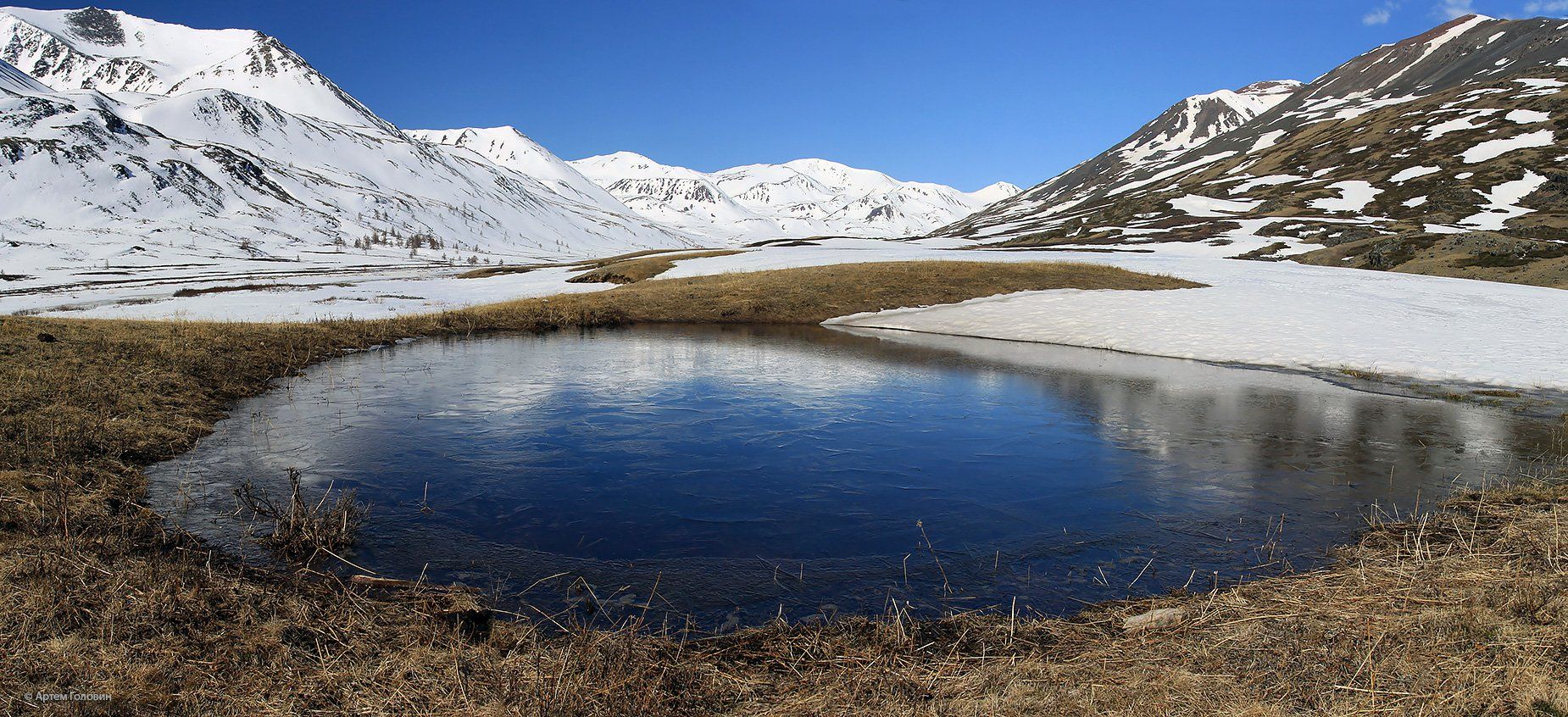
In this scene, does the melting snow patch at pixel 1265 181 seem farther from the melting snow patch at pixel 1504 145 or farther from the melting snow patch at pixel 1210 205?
the melting snow patch at pixel 1504 145

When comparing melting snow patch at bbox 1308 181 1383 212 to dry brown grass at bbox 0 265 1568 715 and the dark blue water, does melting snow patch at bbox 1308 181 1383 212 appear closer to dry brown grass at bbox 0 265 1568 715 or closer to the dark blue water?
the dark blue water

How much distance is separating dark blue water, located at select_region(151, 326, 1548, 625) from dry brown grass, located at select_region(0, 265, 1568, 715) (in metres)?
1.12

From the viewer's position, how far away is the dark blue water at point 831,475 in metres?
9.70

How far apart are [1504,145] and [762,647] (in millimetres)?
177607

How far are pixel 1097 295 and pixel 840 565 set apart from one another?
34.8 metres

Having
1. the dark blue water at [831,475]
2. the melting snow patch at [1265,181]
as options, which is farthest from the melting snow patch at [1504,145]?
the dark blue water at [831,475]

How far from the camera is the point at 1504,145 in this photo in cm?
13150

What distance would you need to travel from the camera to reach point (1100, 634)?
24.9 ft

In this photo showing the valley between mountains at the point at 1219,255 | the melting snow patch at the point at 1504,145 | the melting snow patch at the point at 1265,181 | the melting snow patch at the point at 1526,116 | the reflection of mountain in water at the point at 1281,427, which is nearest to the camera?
the reflection of mountain in water at the point at 1281,427

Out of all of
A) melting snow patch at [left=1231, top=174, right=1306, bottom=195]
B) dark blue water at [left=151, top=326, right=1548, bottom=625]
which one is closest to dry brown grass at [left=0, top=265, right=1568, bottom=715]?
dark blue water at [left=151, top=326, right=1548, bottom=625]

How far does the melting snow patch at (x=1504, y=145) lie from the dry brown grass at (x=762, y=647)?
161595 millimetres

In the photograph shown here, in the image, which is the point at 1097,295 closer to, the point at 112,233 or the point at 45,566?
the point at 45,566

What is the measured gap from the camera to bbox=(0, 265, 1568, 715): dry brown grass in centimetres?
587

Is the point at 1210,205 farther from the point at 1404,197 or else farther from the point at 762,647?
the point at 762,647
